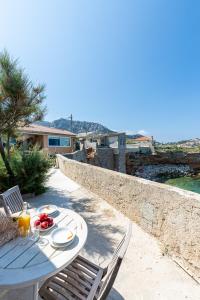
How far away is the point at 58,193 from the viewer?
22.6 feet

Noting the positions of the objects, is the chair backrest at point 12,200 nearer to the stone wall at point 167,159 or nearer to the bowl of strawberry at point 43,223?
the bowl of strawberry at point 43,223

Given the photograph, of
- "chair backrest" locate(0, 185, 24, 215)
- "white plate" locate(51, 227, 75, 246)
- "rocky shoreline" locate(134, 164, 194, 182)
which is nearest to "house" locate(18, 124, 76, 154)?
"rocky shoreline" locate(134, 164, 194, 182)

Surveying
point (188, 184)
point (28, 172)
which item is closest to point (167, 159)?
point (188, 184)

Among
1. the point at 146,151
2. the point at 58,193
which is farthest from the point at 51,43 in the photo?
the point at 146,151

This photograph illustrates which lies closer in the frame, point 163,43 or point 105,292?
point 105,292

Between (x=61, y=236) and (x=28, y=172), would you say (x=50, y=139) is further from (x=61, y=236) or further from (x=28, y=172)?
(x=61, y=236)

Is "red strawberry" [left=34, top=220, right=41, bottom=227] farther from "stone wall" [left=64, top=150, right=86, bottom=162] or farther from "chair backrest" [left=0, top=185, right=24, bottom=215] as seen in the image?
"stone wall" [left=64, top=150, right=86, bottom=162]

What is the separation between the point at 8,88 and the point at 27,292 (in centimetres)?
538

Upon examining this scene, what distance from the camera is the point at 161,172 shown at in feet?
72.8

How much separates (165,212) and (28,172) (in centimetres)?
488

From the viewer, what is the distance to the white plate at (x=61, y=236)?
1.77 meters

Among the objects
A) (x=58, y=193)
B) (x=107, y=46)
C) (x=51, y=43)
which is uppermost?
(x=107, y=46)

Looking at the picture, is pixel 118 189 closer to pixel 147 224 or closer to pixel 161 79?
pixel 147 224

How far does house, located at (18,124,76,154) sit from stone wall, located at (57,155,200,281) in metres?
14.4
